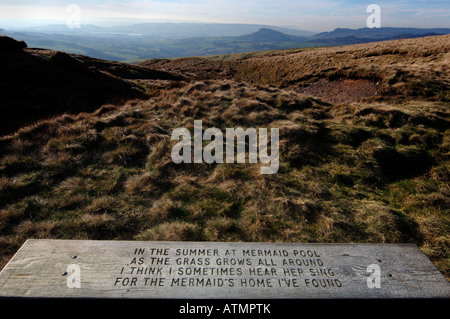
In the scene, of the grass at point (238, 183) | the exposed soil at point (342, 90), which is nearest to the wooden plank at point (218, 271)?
the grass at point (238, 183)

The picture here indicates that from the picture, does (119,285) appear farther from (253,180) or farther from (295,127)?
(295,127)

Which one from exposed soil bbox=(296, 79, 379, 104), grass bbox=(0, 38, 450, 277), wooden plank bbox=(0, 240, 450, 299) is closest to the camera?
wooden plank bbox=(0, 240, 450, 299)

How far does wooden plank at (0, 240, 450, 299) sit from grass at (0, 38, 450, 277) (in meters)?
1.21

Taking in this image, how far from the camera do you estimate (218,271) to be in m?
3.82

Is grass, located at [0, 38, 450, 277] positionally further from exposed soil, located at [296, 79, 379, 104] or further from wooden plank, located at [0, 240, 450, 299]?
exposed soil, located at [296, 79, 379, 104]

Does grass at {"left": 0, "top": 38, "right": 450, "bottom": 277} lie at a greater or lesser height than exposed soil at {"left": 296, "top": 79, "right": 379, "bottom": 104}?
lesser

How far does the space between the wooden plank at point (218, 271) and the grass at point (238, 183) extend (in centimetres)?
121

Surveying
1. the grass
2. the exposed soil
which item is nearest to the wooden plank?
the grass

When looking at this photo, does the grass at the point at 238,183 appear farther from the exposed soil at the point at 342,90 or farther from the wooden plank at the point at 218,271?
the exposed soil at the point at 342,90

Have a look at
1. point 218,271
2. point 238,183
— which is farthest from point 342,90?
point 218,271

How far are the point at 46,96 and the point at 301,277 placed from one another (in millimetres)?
20096

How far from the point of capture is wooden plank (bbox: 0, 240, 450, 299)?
3.48 m

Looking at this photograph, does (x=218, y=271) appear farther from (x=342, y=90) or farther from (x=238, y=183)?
(x=342, y=90)
